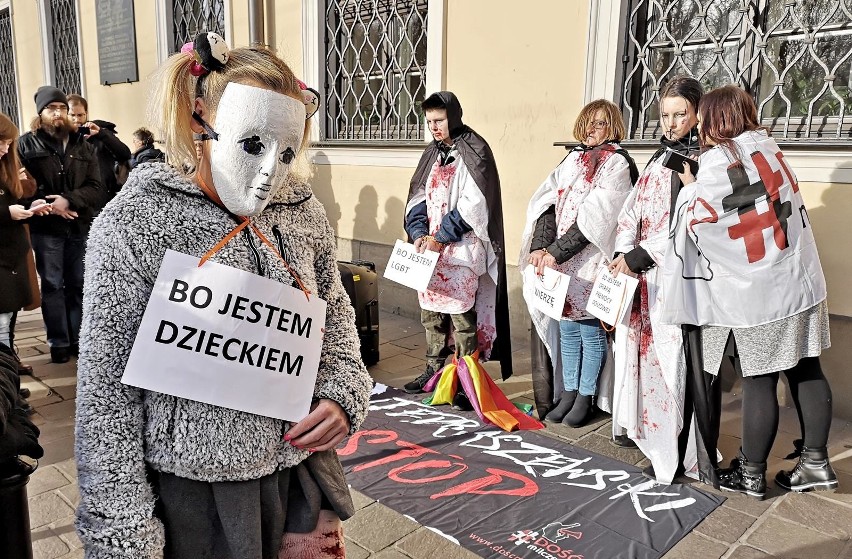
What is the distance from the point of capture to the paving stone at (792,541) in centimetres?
258

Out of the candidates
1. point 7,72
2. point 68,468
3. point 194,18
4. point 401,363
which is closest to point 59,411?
point 68,468

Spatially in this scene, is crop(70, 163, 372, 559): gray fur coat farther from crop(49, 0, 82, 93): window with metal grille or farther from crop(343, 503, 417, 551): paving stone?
crop(49, 0, 82, 93): window with metal grille

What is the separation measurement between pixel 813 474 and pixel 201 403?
9.46 feet

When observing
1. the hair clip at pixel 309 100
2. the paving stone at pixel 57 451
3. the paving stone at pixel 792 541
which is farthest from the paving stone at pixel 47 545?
the paving stone at pixel 792 541

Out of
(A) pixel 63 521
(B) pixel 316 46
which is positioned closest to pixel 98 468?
(A) pixel 63 521

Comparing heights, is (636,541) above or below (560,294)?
below

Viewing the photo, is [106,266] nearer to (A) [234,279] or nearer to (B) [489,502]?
(A) [234,279]

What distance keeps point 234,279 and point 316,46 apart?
6318mm

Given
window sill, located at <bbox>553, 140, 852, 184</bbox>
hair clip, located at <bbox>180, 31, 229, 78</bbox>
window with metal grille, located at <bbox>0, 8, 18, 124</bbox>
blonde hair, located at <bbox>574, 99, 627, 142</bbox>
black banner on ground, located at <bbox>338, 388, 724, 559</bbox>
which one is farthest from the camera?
window with metal grille, located at <bbox>0, 8, 18, 124</bbox>

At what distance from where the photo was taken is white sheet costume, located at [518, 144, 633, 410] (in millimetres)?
3475

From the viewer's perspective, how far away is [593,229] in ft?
11.4

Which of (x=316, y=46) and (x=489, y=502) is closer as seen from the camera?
(x=489, y=502)

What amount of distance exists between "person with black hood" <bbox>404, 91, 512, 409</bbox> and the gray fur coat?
2.57 m

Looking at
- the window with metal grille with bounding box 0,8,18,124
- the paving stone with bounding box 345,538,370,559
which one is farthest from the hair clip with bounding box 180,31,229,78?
the window with metal grille with bounding box 0,8,18,124
